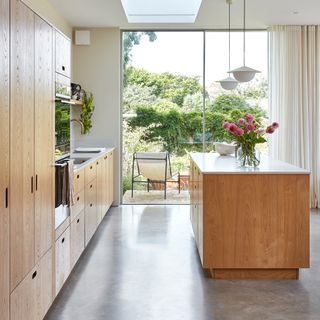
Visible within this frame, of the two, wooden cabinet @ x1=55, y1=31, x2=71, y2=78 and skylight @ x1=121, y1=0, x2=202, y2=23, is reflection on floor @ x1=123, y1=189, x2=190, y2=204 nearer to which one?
skylight @ x1=121, y1=0, x2=202, y2=23

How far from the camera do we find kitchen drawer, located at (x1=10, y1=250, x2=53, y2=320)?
223 cm

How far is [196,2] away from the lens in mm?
6066

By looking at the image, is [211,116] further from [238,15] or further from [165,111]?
[238,15]

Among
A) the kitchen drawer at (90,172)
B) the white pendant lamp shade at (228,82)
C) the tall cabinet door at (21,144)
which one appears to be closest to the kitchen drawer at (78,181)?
the kitchen drawer at (90,172)

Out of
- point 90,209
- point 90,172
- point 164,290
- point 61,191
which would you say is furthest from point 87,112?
point 164,290

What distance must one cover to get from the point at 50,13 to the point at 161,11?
158 cm

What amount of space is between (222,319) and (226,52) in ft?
16.3

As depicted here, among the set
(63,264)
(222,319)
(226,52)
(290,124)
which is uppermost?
(226,52)

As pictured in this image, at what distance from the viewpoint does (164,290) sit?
354 cm

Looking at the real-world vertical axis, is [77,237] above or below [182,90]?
below

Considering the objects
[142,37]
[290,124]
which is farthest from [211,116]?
[142,37]

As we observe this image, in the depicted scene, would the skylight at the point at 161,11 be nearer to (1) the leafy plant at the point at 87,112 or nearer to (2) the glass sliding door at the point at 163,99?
(2) the glass sliding door at the point at 163,99

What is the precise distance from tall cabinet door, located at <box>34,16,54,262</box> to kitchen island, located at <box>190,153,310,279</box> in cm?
134

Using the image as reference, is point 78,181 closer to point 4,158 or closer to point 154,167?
point 4,158
